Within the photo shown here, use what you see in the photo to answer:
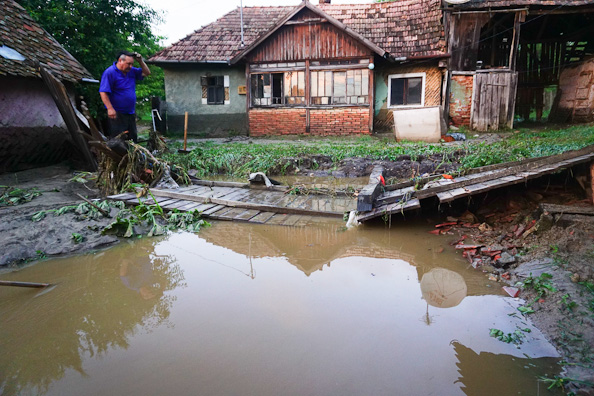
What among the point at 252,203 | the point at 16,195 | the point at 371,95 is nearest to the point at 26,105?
the point at 16,195

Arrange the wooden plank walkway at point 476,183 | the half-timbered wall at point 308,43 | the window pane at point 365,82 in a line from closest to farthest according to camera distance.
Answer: the wooden plank walkway at point 476,183, the half-timbered wall at point 308,43, the window pane at point 365,82

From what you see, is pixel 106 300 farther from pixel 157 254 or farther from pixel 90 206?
pixel 90 206

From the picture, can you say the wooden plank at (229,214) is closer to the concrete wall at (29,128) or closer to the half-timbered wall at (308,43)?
the concrete wall at (29,128)

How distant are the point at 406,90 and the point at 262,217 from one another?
10710 millimetres

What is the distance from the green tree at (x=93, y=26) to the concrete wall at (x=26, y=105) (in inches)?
126

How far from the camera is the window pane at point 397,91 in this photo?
44.8 feet

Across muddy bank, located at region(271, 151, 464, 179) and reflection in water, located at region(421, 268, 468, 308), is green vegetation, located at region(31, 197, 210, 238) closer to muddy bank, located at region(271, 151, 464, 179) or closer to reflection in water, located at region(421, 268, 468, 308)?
reflection in water, located at region(421, 268, 468, 308)

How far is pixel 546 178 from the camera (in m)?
4.52

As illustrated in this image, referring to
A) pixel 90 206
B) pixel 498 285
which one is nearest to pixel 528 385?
pixel 498 285

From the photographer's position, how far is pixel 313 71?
1346cm

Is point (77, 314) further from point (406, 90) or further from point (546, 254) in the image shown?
point (406, 90)

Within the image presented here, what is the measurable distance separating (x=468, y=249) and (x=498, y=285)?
73cm

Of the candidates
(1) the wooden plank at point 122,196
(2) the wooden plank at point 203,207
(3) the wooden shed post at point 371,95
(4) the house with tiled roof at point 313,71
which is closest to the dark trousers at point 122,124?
(1) the wooden plank at point 122,196

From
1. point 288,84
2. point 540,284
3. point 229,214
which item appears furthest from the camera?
point 288,84
